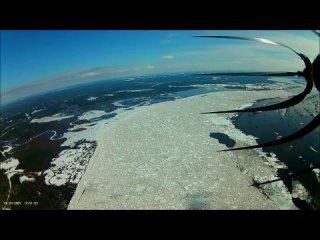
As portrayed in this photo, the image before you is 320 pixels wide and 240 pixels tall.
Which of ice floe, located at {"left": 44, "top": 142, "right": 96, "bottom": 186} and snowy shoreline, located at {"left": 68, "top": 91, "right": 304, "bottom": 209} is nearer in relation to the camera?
snowy shoreline, located at {"left": 68, "top": 91, "right": 304, "bottom": 209}

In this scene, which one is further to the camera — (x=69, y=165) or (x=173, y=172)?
(x=69, y=165)

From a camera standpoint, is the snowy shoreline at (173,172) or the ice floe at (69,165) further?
the ice floe at (69,165)
